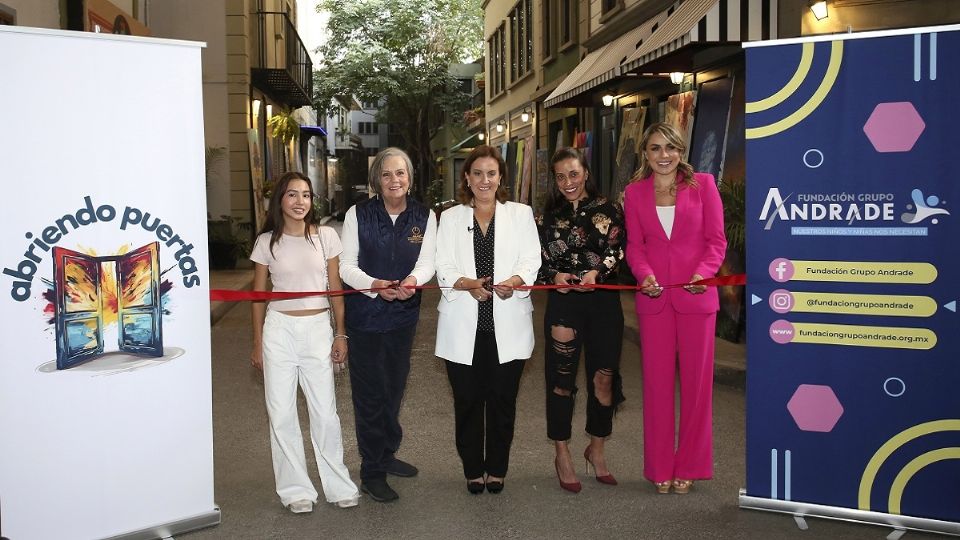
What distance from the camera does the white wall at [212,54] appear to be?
1977cm

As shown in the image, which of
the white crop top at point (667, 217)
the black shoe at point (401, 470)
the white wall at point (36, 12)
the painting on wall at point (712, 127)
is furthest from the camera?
the painting on wall at point (712, 127)

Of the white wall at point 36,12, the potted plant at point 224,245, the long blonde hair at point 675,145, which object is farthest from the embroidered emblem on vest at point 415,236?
the potted plant at point 224,245

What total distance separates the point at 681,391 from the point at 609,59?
10.8 metres

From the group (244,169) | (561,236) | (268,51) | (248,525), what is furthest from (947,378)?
(268,51)

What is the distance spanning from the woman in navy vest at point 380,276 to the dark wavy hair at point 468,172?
0.24 m

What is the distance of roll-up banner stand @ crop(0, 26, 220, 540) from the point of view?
13.8ft

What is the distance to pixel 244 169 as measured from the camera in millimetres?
20547

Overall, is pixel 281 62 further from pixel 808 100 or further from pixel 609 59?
pixel 808 100

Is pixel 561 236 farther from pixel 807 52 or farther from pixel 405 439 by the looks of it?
pixel 405 439

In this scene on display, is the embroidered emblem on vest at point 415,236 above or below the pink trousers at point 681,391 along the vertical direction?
above

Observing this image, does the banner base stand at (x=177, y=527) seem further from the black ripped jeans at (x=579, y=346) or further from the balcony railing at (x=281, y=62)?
the balcony railing at (x=281, y=62)

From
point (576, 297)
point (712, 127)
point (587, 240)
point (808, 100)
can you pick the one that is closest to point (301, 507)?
point (576, 297)

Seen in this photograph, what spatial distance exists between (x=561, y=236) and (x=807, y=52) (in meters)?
1.62

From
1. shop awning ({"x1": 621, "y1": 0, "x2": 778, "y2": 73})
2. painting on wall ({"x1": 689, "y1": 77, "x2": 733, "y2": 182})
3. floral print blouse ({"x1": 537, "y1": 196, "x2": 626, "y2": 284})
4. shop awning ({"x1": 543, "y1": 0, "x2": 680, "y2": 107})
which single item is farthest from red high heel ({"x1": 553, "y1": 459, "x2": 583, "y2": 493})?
shop awning ({"x1": 543, "y1": 0, "x2": 680, "y2": 107})
